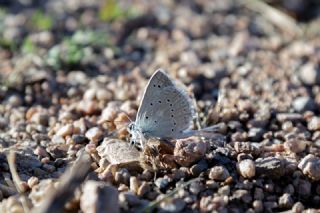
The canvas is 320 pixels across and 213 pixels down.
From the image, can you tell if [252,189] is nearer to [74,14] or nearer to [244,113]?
[244,113]

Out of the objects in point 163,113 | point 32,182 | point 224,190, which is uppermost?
point 163,113

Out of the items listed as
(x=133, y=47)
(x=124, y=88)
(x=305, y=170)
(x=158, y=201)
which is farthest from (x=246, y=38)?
(x=158, y=201)

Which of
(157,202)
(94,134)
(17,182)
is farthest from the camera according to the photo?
(94,134)

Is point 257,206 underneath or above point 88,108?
underneath

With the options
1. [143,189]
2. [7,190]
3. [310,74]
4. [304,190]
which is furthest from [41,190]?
[310,74]

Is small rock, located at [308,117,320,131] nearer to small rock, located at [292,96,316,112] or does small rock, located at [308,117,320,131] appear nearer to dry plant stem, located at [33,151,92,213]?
small rock, located at [292,96,316,112]

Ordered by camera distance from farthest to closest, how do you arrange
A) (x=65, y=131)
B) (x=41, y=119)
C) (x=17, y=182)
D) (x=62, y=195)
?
(x=41, y=119), (x=65, y=131), (x=17, y=182), (x=62, y=195)

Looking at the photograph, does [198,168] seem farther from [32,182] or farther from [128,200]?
[32,182]
